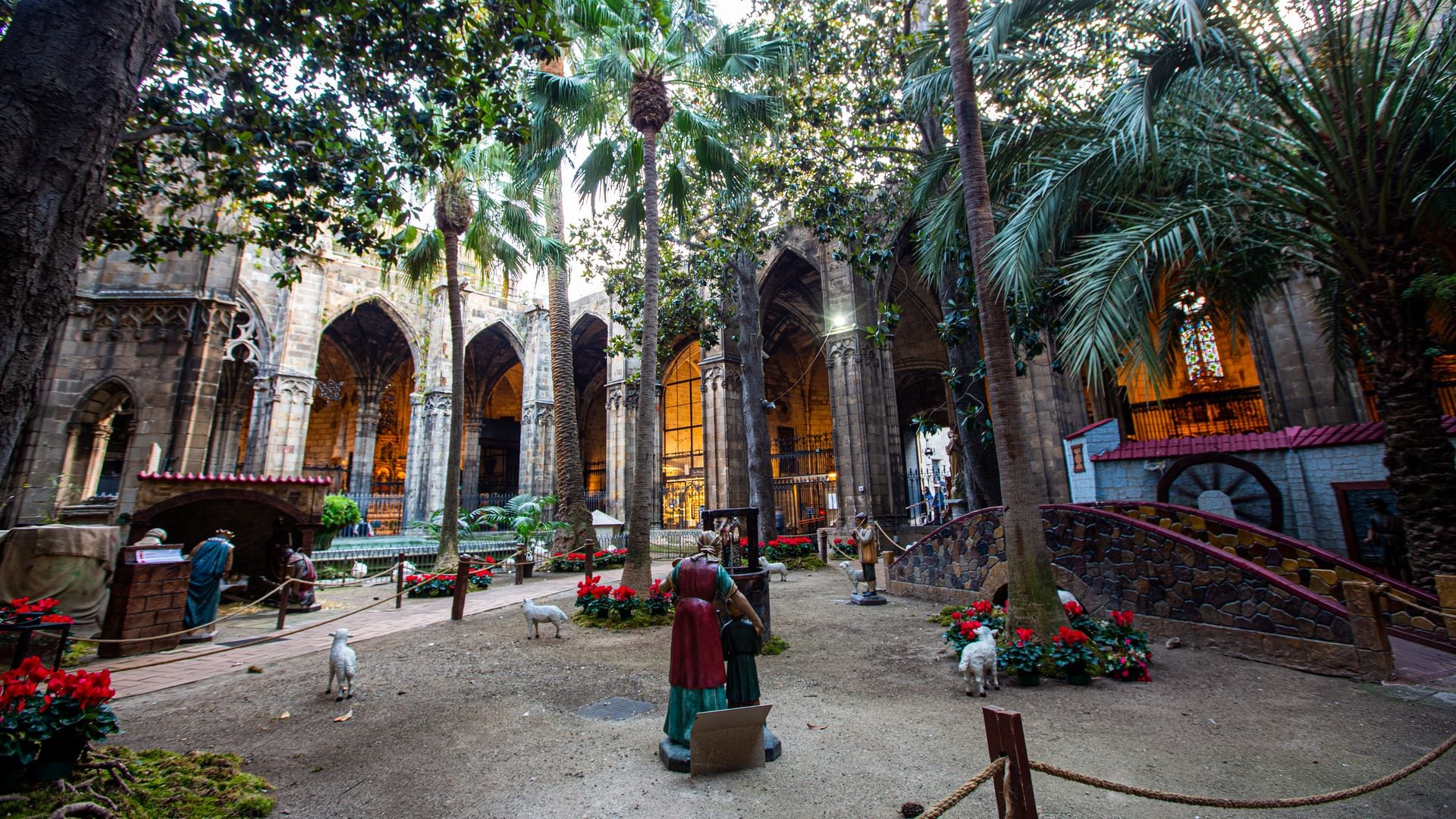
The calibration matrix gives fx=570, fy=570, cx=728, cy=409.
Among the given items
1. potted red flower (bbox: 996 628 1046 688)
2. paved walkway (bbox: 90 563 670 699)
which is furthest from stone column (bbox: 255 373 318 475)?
potted red flower (bbox: 996 628 1046 688)

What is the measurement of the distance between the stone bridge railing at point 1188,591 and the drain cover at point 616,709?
15.6 ft

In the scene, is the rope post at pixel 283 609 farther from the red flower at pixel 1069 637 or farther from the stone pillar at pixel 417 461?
the stone pillar at pixel 417 461

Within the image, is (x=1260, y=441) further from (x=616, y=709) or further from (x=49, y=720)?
(x=49, y=720)

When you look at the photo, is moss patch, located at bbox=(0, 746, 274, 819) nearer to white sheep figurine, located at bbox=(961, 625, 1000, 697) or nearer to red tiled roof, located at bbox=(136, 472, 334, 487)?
white sheep figurine, located at bbox=(961, 625, 1000, 697)

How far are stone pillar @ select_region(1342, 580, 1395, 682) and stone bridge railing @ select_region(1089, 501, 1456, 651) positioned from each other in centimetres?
35

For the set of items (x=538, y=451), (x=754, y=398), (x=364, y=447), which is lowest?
(x=538, y=451)

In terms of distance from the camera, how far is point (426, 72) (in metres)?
6.05

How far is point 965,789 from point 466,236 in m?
13.6

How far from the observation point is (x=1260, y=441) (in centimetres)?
773

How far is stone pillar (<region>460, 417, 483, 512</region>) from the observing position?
26.3m

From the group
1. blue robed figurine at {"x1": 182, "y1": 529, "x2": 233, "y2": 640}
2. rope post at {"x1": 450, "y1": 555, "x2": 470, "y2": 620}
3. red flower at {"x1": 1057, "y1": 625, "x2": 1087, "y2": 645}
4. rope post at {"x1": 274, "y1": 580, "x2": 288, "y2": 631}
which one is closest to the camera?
red flower at {"x1": 1057, "y1": 625, "x2": 1087, "y2": 645}

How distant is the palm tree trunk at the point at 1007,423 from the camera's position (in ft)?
16.6

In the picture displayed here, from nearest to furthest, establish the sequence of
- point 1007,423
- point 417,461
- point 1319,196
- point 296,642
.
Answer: point 1007,423
point 1319,196
point 296,642
point 417,461

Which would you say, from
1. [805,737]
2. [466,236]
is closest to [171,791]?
[805,737]
